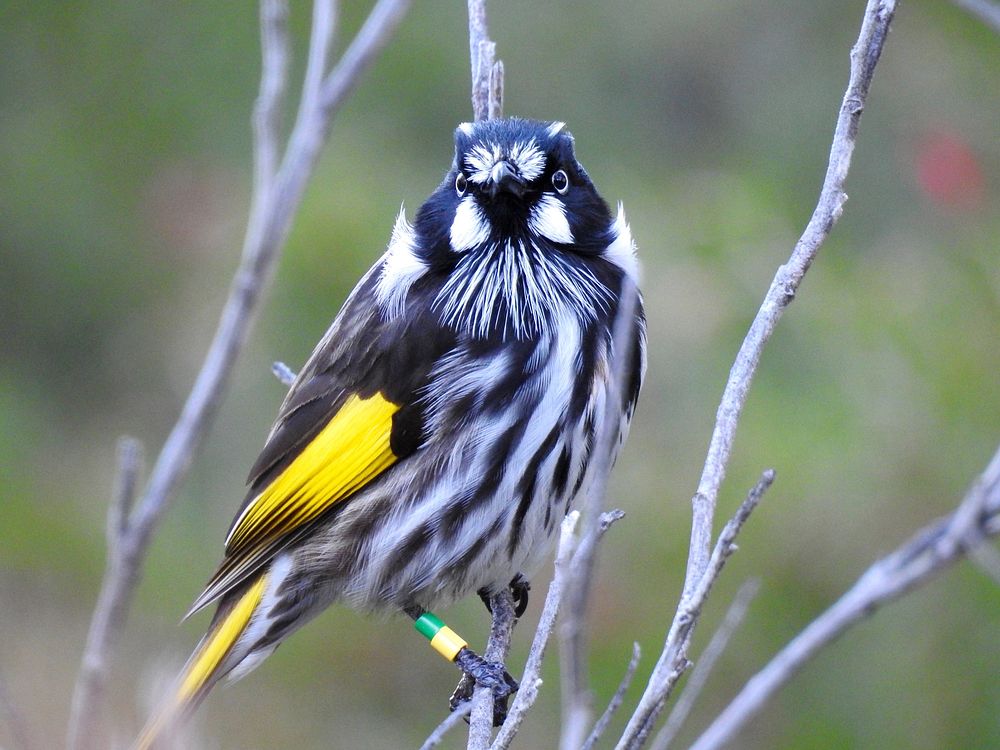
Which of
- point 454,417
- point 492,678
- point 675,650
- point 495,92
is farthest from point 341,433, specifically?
point 675,650

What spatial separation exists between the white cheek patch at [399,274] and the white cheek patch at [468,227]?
4.6 inches

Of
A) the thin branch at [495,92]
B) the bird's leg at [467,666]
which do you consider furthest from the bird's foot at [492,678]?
the thin branch at [495,92]

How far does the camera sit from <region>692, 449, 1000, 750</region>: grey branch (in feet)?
4.48

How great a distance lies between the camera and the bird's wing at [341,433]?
3.46 meters

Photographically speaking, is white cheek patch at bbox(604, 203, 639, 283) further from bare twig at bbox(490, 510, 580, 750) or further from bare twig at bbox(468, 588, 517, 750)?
bare twig at bbox(490, 510, 580, 750)

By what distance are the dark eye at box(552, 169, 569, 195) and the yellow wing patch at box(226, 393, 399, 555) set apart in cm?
71

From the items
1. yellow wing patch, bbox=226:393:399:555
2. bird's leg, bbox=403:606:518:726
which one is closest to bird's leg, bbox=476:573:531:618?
bird's leg, bbox=403:606:518:726

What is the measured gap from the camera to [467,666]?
342cm

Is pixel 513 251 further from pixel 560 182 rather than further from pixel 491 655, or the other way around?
pixel 491 655

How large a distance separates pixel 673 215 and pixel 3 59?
426 centimetres

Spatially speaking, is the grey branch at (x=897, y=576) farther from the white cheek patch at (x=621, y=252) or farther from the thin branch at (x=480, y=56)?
the thin branch at (x=480, y=56)

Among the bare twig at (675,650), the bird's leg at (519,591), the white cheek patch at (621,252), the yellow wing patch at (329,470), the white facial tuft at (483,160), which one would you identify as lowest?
the bare twig at (675,650)

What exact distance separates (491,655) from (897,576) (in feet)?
6.97

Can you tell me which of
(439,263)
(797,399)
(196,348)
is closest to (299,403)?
(439,263)
